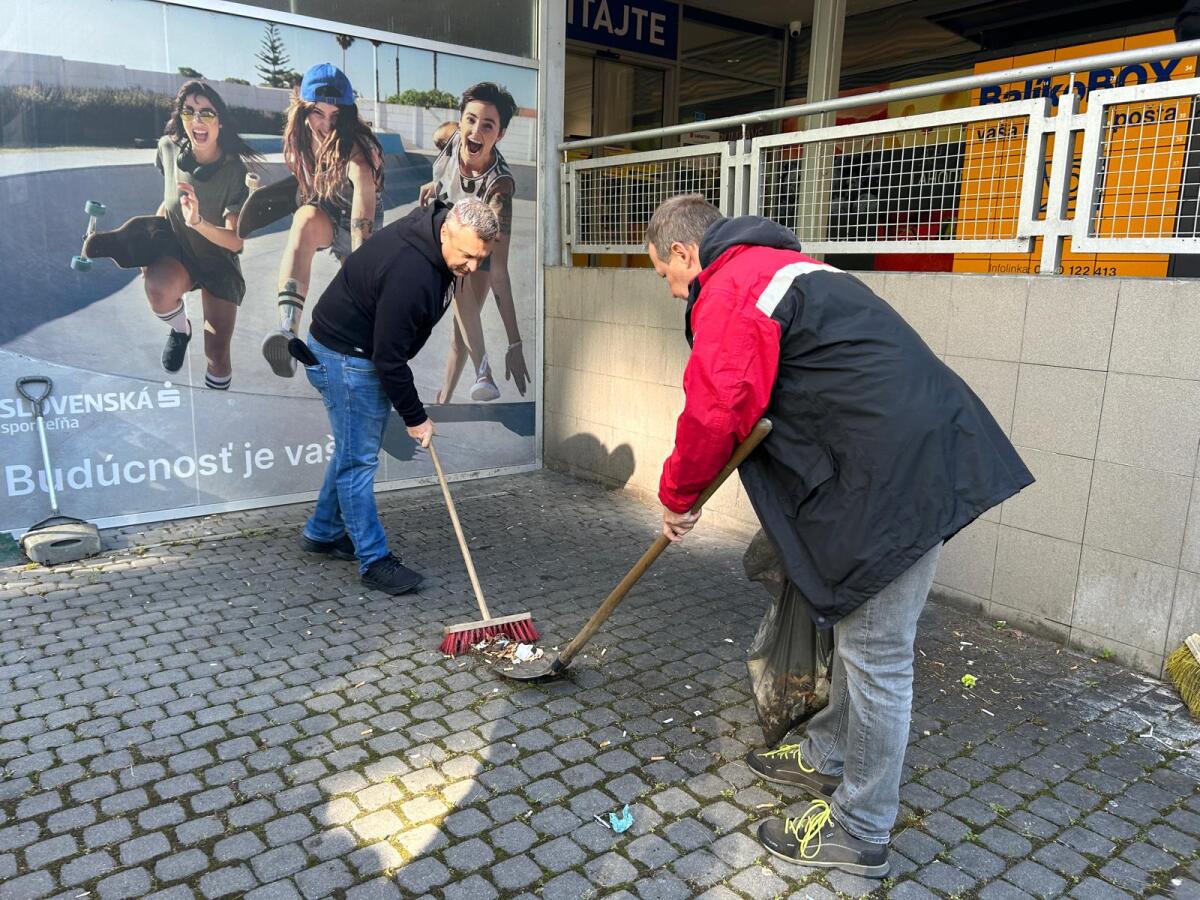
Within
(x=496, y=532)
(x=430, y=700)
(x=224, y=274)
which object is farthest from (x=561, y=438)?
(x=430, y=700)

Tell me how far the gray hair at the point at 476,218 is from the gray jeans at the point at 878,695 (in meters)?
2.31

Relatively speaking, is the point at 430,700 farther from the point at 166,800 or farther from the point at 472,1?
the point at 472,1

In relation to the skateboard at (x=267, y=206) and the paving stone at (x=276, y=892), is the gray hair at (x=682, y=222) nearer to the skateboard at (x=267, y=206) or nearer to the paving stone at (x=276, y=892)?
the paving stone at (x=276, y=892)

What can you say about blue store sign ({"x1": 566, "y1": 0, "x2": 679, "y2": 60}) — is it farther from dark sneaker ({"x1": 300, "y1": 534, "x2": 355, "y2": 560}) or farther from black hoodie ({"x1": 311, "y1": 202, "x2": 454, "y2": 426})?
dark sneaker ({"x1": 300, "y1": 534, "x2": 355, "y2": 560})

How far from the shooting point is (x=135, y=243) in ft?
16.9

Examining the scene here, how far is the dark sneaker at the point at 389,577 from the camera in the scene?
4.48 metres

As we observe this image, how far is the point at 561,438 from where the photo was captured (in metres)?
7.03

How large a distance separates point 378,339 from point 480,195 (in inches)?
110

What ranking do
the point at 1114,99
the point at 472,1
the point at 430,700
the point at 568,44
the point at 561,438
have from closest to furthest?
the point at 430,700 < the point at 1114,99 < the point at 472,1 < the point at 561,438 < the point at 568,44

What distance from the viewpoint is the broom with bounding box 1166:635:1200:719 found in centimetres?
344

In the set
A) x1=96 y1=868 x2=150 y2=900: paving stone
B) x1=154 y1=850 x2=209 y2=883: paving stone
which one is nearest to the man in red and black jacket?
x1=154 y1=850 x2=209 y2=883: paving stone

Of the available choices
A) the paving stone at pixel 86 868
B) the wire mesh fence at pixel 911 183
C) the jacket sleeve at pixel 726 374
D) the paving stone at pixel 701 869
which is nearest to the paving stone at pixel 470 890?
the paving stone at pixel 701 869

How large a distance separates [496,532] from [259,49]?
10.8ft

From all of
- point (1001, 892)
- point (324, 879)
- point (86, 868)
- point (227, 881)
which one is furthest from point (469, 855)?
point (1001, 892)
